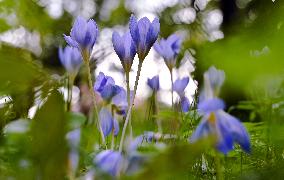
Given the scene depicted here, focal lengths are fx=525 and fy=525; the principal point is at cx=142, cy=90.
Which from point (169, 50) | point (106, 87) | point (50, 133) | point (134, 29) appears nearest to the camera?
point (50, 133)

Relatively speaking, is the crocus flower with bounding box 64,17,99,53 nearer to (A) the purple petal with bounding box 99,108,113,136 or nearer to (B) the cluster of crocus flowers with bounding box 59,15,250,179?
(B) the cluster of crocus flowers with bounding box 59,15,250,179

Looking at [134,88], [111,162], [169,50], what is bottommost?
[111,162]

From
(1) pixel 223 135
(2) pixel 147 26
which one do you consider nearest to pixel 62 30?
(2) pixel 147 26

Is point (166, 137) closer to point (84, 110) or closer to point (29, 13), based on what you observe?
point (29, 13)

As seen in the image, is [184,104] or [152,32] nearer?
[152,32]

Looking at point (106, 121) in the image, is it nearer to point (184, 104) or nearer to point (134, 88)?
point (134, 88)

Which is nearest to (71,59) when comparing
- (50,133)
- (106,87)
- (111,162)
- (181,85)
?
(106,87)

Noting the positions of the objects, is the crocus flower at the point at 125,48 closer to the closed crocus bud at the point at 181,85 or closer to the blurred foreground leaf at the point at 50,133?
the closed crocus bud at the point at 181,85

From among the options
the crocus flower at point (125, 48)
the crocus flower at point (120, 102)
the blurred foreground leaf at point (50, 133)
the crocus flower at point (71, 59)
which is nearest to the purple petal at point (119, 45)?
the crocus flower at point (125, 48)

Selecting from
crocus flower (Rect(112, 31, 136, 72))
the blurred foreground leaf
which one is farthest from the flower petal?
the blurred foreground leaf
